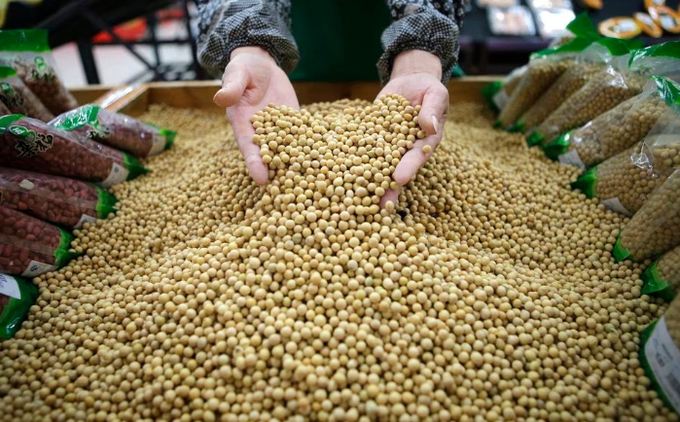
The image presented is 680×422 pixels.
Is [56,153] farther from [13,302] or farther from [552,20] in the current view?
[552,20]

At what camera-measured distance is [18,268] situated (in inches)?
50.0

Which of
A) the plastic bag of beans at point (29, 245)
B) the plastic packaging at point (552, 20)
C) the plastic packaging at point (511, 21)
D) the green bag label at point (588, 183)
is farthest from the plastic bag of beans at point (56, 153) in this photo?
the plastic packaging at point (552, 20)

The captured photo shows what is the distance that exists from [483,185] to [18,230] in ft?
4.67

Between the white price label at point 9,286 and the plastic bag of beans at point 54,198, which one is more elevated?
the plastic bag of beans at point 54,198

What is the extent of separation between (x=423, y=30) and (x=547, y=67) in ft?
2.30

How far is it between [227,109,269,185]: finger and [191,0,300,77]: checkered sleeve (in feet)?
1.36

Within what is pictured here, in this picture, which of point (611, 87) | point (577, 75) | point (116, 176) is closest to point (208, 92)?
point (116, 176)

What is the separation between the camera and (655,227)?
1260mm

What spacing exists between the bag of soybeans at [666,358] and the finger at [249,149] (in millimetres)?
1030

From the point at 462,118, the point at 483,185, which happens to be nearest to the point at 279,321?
the point at 483,185

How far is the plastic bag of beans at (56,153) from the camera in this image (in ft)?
4.42

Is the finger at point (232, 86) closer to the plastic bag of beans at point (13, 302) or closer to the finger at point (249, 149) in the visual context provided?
the finger at point (249, 149)

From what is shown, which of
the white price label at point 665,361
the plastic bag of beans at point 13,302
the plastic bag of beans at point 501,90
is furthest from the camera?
the plastic bag of beans at point 501,90

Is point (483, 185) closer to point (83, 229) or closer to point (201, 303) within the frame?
point (201, 303)
